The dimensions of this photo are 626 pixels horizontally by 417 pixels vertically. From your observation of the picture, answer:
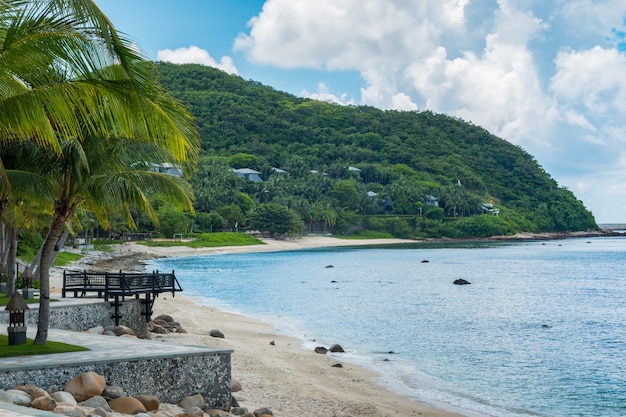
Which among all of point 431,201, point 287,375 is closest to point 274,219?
point 431,201

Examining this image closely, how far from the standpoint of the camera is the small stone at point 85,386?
35.3 feet

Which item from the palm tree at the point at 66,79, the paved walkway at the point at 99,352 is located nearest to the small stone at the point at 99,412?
the paved walkway at the point at 99,352

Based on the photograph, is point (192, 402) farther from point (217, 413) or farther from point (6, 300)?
point (6, 300)

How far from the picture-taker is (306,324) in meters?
30.3

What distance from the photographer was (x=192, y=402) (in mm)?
12109

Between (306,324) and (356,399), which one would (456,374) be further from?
(306,324)

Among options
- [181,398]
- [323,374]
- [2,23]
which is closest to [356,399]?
[323,374]

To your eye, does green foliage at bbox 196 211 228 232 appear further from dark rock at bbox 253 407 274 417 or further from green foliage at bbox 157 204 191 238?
dark rock at bbox 253 407 274 417

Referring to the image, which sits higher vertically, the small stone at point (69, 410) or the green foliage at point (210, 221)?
the green foliage at point (210, 221)

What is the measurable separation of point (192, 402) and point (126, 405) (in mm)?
1634

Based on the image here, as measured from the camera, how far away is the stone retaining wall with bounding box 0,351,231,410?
1116 cm

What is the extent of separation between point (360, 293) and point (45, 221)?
2188 centimetres

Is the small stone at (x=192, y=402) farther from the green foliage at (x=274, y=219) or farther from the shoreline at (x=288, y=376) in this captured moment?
the green foliage at (x=274, y=219)

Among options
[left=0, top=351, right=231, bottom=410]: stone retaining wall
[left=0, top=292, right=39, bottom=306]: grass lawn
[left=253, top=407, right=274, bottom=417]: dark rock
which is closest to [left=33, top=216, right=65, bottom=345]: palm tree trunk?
[left=0, top=351, right=231, bottom=410]: stone retaining wall
